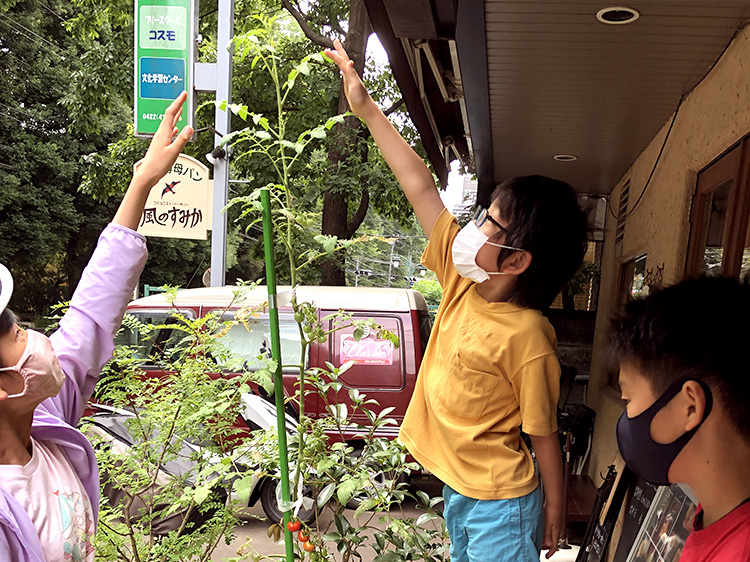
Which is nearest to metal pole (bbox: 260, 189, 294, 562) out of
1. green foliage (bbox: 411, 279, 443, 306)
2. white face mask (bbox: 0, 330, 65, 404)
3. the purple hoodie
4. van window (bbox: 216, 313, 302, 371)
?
the purple hoodie

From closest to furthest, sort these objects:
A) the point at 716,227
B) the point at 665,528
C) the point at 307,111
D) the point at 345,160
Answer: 1. the point at 665,528
2. the point at 716,227
3. the point at 345,160
4. the point at 307,111

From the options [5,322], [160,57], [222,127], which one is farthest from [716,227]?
[160,57]

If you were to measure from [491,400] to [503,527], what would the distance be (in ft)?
1.16

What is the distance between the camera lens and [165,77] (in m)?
6.95

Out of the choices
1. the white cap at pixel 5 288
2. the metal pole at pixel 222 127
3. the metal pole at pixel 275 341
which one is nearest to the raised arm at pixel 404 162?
the metal pole at pixel 275 341

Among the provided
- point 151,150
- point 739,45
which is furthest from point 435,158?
point 151,150

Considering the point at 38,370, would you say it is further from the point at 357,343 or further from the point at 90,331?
the point at 357,343

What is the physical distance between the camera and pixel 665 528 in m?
2.50

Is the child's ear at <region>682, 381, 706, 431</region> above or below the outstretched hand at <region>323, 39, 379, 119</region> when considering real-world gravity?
below

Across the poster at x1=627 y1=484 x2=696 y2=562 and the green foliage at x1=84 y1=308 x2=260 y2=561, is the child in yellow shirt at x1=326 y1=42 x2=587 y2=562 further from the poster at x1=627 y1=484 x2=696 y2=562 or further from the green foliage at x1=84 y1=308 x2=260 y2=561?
the green foliage at x1=84 y1=308 x2=260 y2=561

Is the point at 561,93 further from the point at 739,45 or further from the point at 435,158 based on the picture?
the point at 435,158

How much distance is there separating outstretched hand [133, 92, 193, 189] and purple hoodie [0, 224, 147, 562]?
0.15 metres

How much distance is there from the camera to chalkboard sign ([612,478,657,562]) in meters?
2.91

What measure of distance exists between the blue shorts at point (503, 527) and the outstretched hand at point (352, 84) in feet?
4.13
